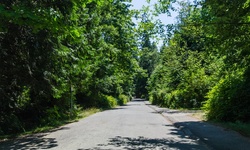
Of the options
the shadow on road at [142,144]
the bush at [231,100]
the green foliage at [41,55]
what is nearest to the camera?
the green foliage at [41,55]

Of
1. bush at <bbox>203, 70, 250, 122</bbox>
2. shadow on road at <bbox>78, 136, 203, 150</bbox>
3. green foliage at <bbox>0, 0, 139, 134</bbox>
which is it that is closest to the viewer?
green foliage at <bbox>0, 0, 139, 134</bbox>

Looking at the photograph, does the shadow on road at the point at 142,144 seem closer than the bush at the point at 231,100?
Yes

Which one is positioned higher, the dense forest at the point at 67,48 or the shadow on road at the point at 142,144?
the dense forest at the point at 67,48

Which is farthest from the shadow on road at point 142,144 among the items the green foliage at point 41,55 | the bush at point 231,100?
the bush at point 231,100

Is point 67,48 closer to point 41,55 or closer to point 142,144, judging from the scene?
point 41,55

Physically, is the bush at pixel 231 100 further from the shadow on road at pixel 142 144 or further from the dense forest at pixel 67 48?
the shadow on road at pixel 142 144

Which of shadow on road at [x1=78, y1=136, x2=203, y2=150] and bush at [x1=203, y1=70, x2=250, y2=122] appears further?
bush at [x1=203, y1=70, x2=250, y2=122]

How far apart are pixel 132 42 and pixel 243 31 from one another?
76.8 ft

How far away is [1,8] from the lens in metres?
7.21

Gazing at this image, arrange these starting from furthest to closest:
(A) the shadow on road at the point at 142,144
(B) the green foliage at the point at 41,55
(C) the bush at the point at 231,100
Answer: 1. (C) the bush at the point at 231,100
2. (A) the shadow on road at the point at 142,144
3. (B) the green foliage at the point at 41,55

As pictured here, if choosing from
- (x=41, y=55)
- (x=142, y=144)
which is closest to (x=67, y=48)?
(x=41, y=55)

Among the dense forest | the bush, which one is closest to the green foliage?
the dense forest

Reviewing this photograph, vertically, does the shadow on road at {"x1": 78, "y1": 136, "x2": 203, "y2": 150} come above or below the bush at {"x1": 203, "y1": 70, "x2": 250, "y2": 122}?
below

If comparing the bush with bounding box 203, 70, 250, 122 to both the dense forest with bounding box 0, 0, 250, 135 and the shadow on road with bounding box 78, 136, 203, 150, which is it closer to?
the dense forest with bounding box 0, 0, 250, 135
